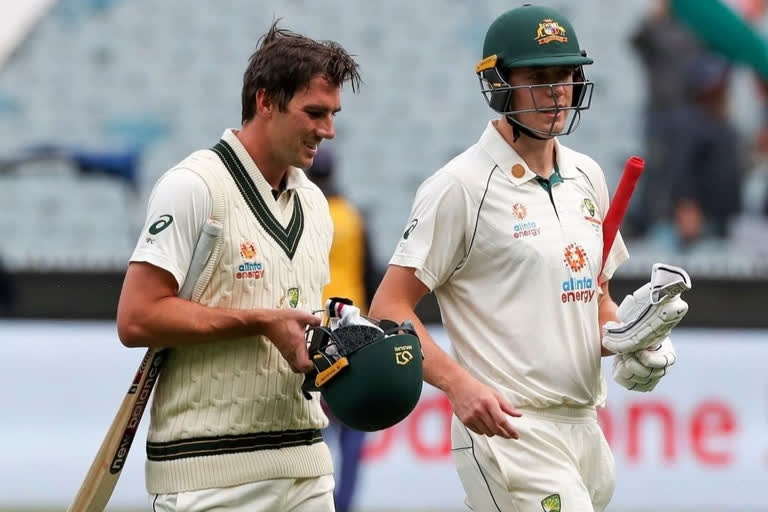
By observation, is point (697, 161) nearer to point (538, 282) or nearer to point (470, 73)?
point (470, 73)

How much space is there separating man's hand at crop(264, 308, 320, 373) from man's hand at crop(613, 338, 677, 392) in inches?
38.0

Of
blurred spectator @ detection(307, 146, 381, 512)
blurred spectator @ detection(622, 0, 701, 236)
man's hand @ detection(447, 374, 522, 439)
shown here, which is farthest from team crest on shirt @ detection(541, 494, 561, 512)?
blurred spectator @ detection(622, 0, 701, 236)

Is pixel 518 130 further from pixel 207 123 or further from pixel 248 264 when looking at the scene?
pixel 207 123

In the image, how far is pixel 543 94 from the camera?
Answer: 13.0 ft

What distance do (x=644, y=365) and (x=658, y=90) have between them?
4.54 meters

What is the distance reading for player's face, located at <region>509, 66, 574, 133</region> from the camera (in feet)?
12.9

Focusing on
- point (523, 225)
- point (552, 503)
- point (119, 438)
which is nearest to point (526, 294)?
point (523, 225)

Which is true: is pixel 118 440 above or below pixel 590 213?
below

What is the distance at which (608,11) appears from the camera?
8266 millimetres

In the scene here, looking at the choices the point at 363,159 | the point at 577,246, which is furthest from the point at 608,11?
the point at 577,246

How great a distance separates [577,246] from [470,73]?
175 inches

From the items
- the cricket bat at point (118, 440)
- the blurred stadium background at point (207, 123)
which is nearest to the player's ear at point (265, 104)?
the cricket bat at point (118, 440)

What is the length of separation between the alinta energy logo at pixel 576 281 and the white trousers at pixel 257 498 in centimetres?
79

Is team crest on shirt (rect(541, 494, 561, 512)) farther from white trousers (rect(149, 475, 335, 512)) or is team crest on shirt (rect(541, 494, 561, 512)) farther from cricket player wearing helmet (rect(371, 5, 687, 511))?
white trousers (rect(149, 475, 335, 512))
